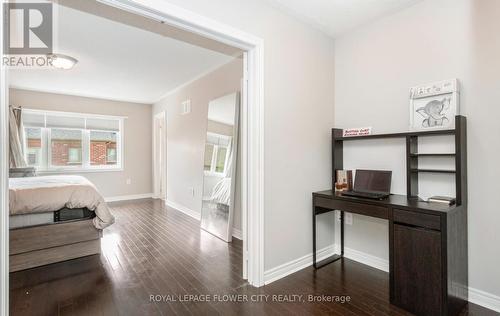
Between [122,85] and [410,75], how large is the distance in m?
4.77

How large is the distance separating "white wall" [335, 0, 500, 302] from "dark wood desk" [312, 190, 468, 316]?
155 millimetres

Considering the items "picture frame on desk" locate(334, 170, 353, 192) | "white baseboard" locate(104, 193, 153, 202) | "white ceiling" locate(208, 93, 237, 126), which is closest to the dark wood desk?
"picture frame on desk" locate(334, 170, 353, 192)

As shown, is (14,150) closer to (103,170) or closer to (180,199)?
(103,170)

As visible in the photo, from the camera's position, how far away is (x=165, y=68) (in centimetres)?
385

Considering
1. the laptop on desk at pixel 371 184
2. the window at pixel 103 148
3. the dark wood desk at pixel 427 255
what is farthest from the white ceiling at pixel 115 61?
the dark wood desk at pixel 427 255

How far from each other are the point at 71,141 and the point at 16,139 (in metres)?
0.94

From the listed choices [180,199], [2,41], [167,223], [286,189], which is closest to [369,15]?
[286,189]

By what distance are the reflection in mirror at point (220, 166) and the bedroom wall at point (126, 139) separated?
3.31m

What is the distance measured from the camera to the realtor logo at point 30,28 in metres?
2.16

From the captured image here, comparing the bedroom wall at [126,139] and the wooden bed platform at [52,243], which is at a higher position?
the bedroom wall at [126,139]

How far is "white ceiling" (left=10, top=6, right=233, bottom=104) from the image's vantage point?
2.62 meters

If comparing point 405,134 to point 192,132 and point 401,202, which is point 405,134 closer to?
point 401,202

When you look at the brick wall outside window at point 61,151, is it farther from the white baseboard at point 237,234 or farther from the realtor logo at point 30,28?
the white baseboard at point 237,234

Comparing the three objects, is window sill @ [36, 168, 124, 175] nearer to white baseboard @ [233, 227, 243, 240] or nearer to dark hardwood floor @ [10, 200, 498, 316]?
dark hardwood floor @ [10, 200, 498, 316]
